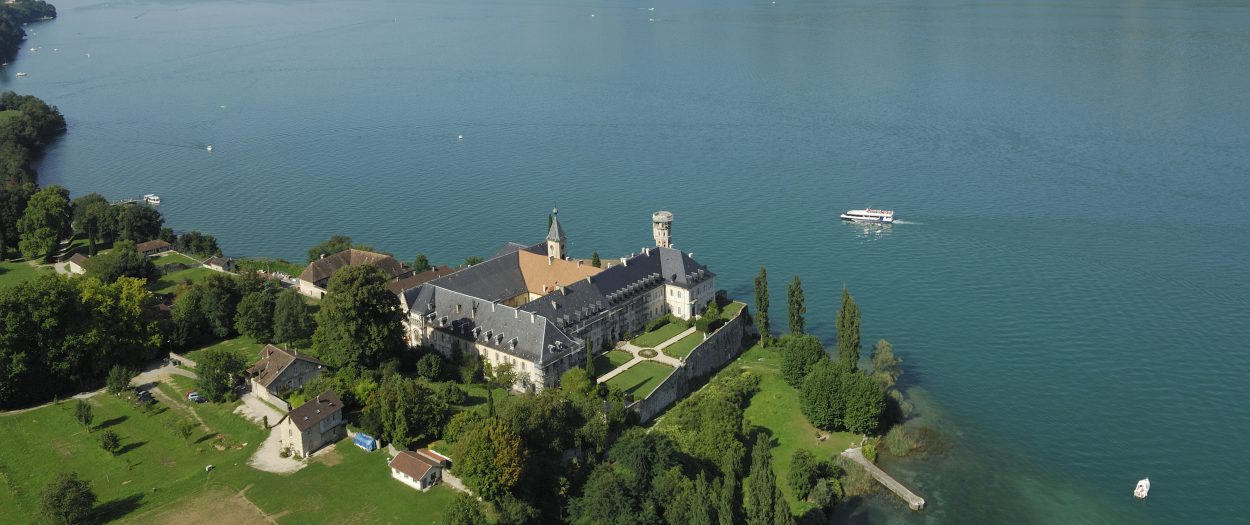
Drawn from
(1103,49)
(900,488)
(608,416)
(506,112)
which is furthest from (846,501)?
(1103,49)

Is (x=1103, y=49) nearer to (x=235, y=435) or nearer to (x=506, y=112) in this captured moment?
(x=506, y=112)

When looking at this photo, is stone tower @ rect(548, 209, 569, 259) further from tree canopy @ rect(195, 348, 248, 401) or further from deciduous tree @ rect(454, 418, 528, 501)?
deciduous tree @ rect(454, 418, 528, 501)

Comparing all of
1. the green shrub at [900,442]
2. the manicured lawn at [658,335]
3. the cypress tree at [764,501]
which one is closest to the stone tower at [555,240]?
the manicured lawn at [658,335]

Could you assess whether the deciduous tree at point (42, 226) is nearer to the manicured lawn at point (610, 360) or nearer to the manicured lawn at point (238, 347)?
the manicured lawn at point (238, 347)

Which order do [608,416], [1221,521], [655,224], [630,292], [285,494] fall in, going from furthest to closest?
[655,224], [630,292], [608,416], [1221,521], [285,494]

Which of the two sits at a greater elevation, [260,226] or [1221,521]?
[260,226]

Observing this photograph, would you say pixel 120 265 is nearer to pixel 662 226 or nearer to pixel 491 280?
pixel 491 280
